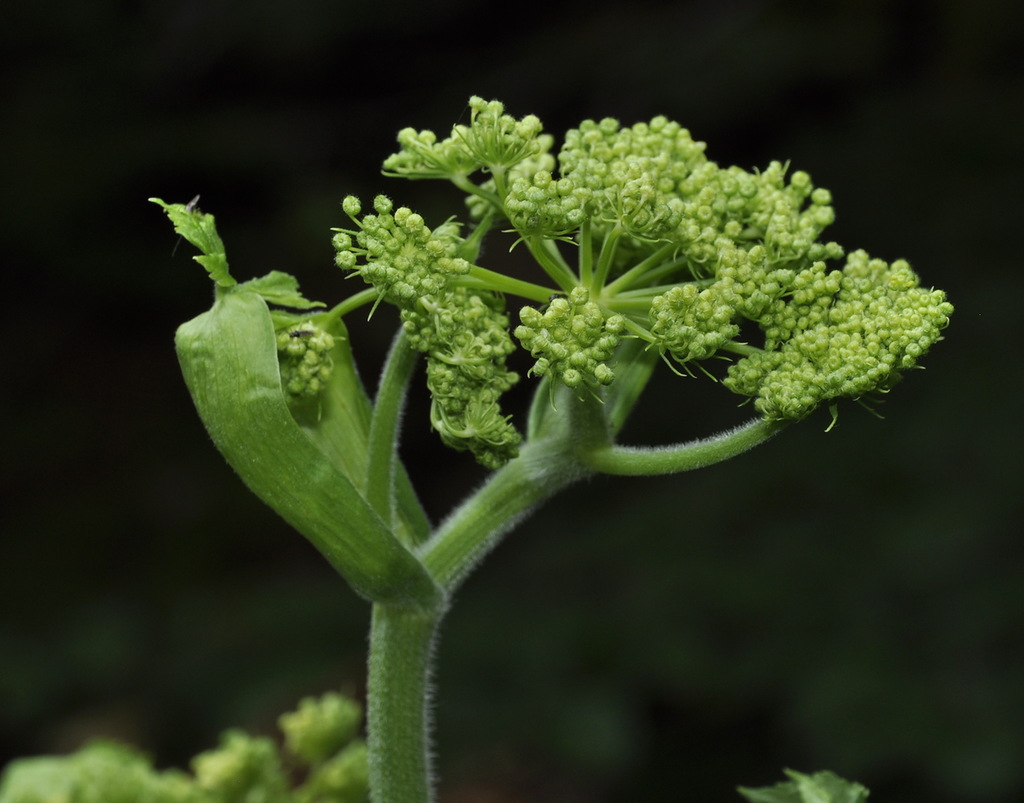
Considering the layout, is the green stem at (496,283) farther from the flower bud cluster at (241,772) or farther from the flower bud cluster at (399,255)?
the flower bud cluster at (241,772)

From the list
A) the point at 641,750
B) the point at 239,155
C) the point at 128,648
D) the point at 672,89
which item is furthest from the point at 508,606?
the point at 239,155

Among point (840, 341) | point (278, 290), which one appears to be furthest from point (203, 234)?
point (840, 341)

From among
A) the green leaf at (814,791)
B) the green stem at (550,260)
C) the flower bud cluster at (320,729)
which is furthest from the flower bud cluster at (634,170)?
the flower bud cluster at (320,729)

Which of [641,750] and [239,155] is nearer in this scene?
[641,750]

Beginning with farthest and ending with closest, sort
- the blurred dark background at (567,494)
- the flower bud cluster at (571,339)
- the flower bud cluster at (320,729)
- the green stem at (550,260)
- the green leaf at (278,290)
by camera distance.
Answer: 1. the blurred dark background at (567,494)
2. the flower bud cluster at (320,729)
3. the green leaf at (278,290)
4. the green stem at (550,260)
5. the flower bud cluster at (571,339)

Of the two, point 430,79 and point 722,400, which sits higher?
point 430,79

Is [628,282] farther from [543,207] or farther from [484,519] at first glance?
[484,519]

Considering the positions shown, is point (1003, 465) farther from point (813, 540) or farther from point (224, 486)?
point (224, 486)
